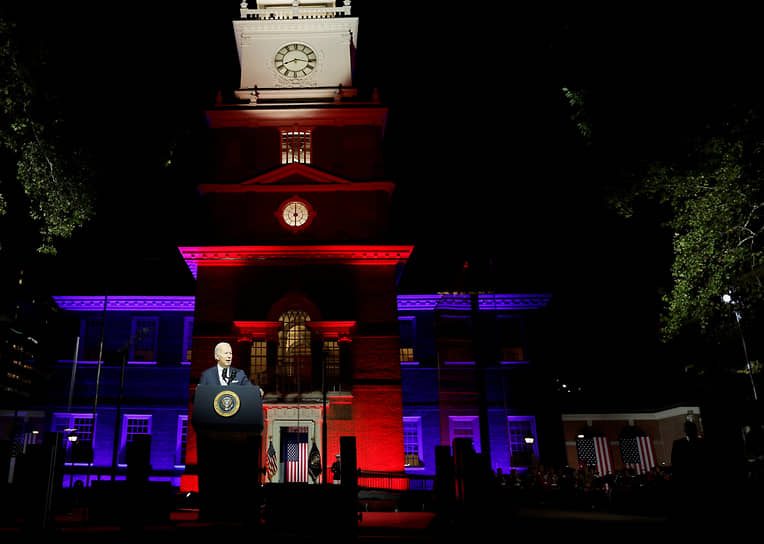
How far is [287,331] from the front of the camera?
23203 mm

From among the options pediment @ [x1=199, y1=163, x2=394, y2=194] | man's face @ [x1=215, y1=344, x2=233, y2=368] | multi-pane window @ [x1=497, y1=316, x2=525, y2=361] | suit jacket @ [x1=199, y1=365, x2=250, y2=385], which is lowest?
suit jacket @ [x1=199, y1=365, x2=250, y2=385]

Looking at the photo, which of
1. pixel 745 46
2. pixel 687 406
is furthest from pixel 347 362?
pixel 687 406

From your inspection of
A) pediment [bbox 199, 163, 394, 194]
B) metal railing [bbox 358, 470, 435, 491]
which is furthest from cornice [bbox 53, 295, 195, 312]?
metal railing [bbox 358, 470, 435, 491]

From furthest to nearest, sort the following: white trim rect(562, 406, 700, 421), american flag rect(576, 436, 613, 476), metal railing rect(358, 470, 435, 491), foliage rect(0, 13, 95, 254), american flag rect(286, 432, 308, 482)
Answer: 1. white trim rect(562, 406, 700, 421)
2. american flag rect(576, 436, 613, 476)
3. american flag rect(286, 432, 308, 482)
4. metal railing rect(358, 470, 435, 491)
5. foliage rect(0, 13, 95, 254)

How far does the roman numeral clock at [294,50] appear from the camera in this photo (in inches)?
1069

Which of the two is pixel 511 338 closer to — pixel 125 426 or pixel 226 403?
pixel 125 426

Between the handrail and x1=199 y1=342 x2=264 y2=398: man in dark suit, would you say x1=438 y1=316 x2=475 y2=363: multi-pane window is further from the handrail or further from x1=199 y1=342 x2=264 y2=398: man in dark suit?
x1=199 y1=342 x2=264 y2=398: man in dark suit

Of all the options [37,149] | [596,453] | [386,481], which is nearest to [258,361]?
[386,481]

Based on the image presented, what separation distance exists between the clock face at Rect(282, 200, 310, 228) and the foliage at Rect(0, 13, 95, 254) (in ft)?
33.2

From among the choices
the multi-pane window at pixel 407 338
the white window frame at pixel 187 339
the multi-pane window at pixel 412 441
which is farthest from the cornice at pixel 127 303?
the multi-pane window at pixel 412 441

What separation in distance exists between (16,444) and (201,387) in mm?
21317

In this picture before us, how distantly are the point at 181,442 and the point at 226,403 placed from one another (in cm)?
1982

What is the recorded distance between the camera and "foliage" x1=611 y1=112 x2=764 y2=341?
12.8 m

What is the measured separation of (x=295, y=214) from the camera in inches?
963
